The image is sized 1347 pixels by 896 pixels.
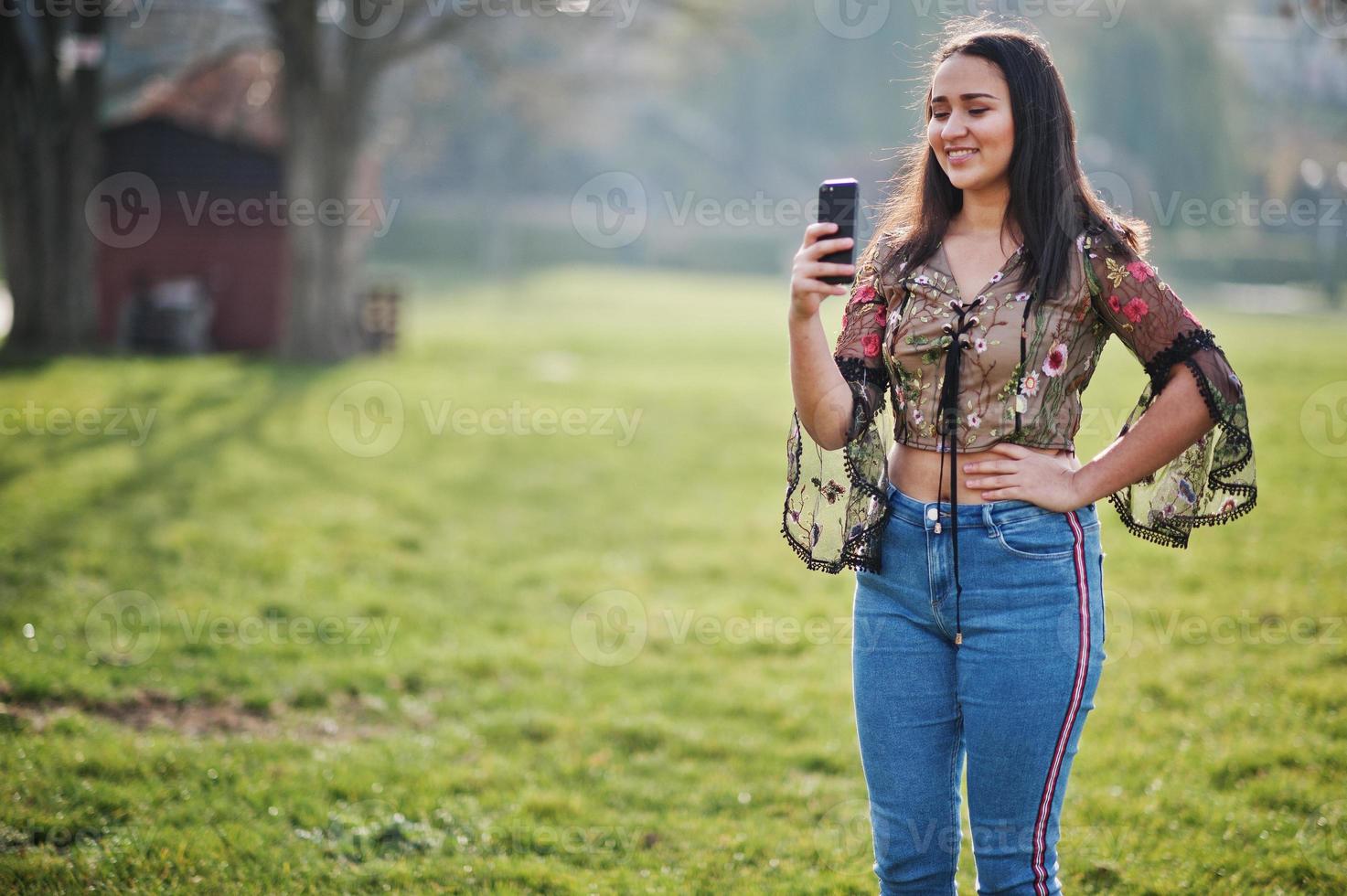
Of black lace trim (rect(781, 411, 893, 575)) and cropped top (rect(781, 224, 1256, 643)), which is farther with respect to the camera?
black lace trim (rect(781, 411, 893, 575))

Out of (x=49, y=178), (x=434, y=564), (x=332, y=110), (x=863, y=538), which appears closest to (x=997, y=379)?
(x=863, y=538)

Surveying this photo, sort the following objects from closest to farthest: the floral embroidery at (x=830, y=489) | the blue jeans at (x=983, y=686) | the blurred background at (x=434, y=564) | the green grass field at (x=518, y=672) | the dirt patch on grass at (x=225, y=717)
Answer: the blue jeans at (x=983, y=686) < the floral embroidery at (x=830, y=489) < the green grass field at (x=518, y=672) < the blurred background at (x=434, y=564) < the dirt patch on grass at (x=225, y=717)

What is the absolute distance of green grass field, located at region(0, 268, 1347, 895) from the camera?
4.05 metres

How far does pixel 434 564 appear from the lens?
8117 mm

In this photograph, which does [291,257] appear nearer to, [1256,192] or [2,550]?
[2,550]

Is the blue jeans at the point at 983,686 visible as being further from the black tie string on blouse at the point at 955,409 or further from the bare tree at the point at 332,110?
the bare tree at the point at 332,110

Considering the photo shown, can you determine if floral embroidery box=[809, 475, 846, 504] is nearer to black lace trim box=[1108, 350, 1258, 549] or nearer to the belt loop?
the belt loop

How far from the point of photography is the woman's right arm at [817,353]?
8.04 feet

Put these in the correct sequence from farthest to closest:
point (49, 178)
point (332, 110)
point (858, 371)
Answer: point (332, 110) → point (49, 178) → point (858, 371)

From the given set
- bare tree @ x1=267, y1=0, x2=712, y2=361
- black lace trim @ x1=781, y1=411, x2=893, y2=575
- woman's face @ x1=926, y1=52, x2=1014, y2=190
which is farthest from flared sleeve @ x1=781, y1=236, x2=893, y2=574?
bare tree @ x1=267, y1=0, x2=712, y2=361

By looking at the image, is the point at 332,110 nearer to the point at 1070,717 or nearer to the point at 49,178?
the point at 49,178

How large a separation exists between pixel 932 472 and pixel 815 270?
1.72 feet

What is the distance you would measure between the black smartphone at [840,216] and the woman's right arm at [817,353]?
0.01 m

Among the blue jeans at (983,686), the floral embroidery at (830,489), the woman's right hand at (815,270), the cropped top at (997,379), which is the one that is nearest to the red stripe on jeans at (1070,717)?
the blue jeans at (983,686)
